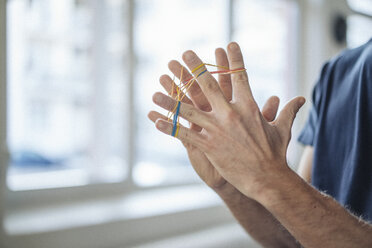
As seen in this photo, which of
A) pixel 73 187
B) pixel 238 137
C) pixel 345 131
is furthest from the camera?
pixel 73 187

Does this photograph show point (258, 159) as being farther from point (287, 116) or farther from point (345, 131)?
point (345, 131)

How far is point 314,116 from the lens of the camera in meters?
1.06

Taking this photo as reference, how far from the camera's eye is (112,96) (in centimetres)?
164

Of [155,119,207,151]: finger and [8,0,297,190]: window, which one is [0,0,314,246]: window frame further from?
[155,119,207,151]: finger

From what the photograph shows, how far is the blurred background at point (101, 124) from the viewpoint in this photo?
1.29 meters

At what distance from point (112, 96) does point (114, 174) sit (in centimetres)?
37

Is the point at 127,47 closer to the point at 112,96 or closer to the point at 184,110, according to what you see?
the point at 112,96

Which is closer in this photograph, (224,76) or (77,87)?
(224,76)

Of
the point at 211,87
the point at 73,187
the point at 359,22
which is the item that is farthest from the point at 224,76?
the point at 359,22

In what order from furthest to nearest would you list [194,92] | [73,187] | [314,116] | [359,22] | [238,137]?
[359,22] < [73,187] < [314,116] < [194,92] < [238,137]

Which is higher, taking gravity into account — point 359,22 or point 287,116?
point 359,22

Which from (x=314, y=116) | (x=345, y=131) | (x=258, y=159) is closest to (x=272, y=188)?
(x=258, y=159)

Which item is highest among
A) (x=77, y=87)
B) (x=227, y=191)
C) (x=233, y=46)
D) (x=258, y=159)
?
(x=233, y=46)

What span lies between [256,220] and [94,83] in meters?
1.02
